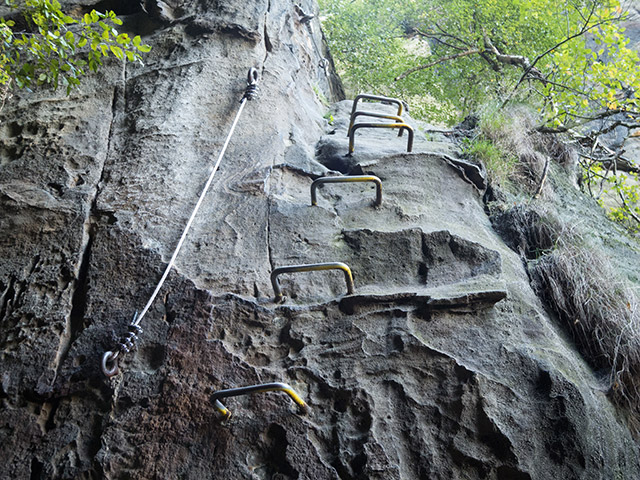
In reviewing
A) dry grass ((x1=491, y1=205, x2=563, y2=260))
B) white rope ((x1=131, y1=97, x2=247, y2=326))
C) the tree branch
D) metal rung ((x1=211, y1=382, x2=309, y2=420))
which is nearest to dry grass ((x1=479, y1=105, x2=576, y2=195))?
dry grass ((x1=491, y1=205, x2=563, y2=260))

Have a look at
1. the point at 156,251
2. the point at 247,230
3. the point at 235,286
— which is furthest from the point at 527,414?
the point at 156,251

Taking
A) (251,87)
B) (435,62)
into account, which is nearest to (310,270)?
(251,87)

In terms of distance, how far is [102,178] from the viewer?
128 inches

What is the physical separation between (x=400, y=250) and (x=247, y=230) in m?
0.93

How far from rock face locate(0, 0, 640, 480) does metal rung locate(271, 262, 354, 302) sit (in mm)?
77

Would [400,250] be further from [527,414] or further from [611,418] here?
[611,418]

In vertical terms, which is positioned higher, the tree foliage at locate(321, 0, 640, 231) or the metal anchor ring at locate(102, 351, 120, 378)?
the tree foliage at locate(321, 0, 640, 231)

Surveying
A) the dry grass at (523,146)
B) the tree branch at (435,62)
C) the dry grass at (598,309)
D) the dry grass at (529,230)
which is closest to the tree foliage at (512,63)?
the tree branch at (435,62)

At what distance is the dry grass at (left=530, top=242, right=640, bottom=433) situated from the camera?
2.67 meters

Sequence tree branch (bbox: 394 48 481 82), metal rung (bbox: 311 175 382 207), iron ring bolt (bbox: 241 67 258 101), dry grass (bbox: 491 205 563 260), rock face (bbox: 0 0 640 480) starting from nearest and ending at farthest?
1. rock face (bbox: 0 0 640 480)
2. metal rung (bbox: 311 175 382 207)
3. dry grass (bbox: 491 205 563 260)
4. iron ring bolt (bbox: 241 67 258 101)
5. tree branch (bbox: 394 48 481 82)

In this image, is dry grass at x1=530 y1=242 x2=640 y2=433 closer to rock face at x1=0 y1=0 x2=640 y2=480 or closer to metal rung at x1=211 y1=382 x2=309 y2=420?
rock face at x1=0 y1=0 x2=640 y2=480

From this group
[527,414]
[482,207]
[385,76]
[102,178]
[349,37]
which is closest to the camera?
[527,414]

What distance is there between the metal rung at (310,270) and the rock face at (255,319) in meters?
0.08

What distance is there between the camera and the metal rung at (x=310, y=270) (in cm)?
248
